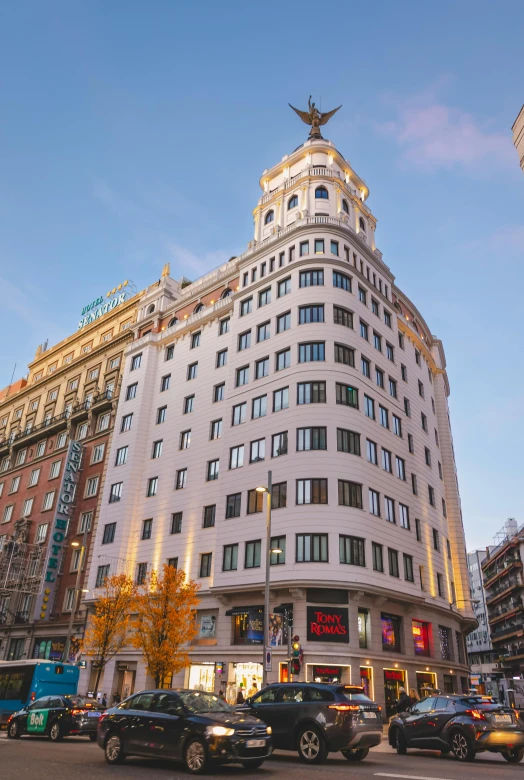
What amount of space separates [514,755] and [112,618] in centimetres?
2702

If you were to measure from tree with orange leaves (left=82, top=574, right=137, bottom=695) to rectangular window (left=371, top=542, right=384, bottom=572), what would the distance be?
14.7 m

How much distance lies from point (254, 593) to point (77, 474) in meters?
23.7

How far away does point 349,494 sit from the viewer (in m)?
32.8

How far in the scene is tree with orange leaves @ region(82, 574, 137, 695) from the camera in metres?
36.1

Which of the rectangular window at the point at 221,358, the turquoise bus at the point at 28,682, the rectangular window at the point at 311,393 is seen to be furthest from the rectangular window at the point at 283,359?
the turquoise bus at the point at 28,682

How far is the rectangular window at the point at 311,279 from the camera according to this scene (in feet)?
127

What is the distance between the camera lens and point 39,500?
180 feet

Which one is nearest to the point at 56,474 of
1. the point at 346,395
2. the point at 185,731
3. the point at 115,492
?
the point at 115,492

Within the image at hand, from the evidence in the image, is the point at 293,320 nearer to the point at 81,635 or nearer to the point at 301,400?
the point at 301,400

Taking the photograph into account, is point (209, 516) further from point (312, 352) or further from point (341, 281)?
point (341, 281)

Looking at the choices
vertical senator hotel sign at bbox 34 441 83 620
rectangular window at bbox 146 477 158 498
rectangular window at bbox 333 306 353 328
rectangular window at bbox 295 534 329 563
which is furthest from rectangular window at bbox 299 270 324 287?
vertical senator hotel sign at bbox 34 441 83 620

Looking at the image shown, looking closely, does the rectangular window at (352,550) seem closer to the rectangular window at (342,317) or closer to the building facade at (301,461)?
the building facade at (301,461)

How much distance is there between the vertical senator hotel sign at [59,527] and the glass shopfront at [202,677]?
14.6 meters

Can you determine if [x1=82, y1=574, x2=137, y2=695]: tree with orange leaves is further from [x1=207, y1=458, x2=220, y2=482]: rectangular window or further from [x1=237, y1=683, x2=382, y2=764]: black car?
[x1=237, y1=683, x2=382, y2=764]: black car
